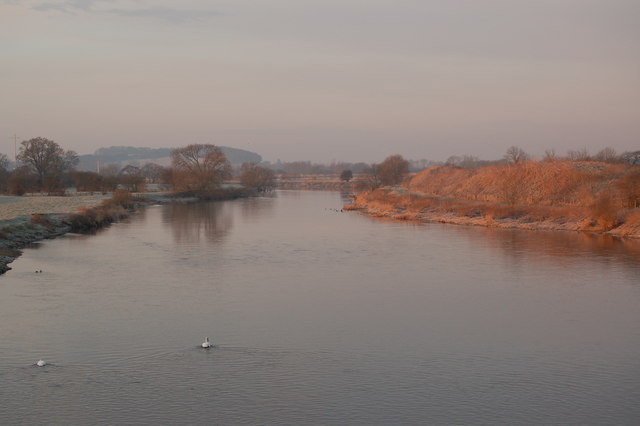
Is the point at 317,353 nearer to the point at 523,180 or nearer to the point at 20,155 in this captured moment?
the point at 523,180

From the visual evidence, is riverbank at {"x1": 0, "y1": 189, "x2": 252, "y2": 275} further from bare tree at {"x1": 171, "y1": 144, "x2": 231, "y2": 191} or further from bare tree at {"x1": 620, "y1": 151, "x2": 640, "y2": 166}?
bare tree at {"x1": 620, "y1": 151, "x2": 640, "y2": 166}

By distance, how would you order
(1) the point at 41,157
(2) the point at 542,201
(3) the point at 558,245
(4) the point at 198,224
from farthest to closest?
(1) the point at 41,157 < (2) the point at 542,201 < (4) the point at 198,224 < (3) the point at 558,245

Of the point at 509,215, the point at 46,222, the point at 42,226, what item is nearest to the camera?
the point at 42,226

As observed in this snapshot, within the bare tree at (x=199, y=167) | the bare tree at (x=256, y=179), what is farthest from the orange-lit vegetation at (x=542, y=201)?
the bare tree at (x=256, y=179)

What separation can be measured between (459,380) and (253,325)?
16.8ft

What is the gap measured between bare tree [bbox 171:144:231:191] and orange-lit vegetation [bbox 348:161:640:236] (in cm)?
2254

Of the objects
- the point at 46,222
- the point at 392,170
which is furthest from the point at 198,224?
the point at 392,170

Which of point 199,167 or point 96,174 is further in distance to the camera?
point 199,167

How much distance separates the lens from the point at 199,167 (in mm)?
75438

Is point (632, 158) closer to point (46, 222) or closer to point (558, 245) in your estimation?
point (558, 245)

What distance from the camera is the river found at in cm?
975

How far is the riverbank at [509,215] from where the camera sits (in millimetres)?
32281

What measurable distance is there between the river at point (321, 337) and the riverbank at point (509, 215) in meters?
6.56

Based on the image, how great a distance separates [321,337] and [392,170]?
76.5 meters
